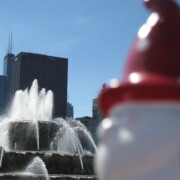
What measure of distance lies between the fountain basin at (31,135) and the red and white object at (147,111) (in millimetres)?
14693

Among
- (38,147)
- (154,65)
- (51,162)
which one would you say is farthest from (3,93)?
(154,65)

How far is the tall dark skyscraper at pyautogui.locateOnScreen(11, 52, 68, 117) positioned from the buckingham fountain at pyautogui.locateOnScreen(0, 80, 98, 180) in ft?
274

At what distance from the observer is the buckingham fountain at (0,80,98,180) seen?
13195 mm

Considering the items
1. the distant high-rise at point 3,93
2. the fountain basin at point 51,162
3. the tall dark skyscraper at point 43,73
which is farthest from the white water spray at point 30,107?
the distant high-rise at point 3,93

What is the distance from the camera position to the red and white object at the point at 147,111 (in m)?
2.23

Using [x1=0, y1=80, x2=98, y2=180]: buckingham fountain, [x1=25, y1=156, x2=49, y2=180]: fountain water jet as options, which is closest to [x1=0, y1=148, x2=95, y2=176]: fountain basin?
[x1=0, y1=80, x2=98, y2=180]: buckingham fountain

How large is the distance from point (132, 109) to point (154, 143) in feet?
0.76

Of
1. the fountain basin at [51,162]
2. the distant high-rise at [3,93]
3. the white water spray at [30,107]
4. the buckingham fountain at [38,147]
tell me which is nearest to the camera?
the buckingham fountain at [38,147]

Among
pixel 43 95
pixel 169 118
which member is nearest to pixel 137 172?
pixel 169 118

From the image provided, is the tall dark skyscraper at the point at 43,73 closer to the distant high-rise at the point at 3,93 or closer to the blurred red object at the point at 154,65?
the distant high-rise at the point at 3,93

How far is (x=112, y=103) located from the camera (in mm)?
2457

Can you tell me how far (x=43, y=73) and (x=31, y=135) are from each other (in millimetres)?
98412

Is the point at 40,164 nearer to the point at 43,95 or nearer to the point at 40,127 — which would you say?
the point at 40,127

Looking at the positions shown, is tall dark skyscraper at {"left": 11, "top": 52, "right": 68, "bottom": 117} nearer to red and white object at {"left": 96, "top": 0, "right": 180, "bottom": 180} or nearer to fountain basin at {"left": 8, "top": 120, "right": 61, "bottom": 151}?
fountain basin at {"left": 8, "top": 120, "right": 61, "bottom": 151}
